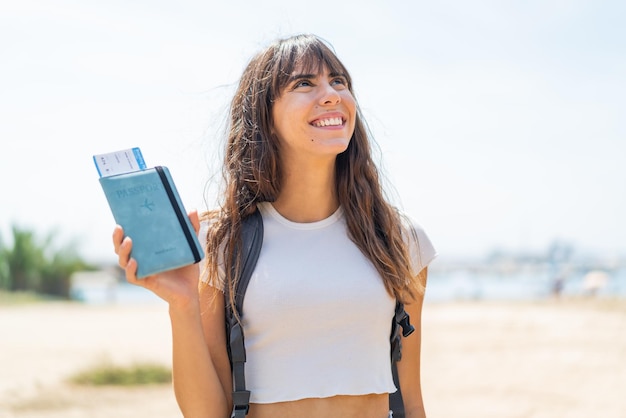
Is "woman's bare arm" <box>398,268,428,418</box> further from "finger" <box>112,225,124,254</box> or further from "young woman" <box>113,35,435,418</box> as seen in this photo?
"finger" <box>112,225,124,254</box>

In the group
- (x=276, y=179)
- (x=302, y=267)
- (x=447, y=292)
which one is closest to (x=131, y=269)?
(x=302, y=267)

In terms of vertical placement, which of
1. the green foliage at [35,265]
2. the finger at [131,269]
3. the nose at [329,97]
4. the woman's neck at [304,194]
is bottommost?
the green foliage at [35,265]

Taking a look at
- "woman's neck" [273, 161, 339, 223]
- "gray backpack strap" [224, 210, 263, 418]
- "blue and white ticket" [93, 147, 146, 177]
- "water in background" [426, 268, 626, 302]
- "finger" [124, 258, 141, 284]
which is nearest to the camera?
"finger" [124, 258, 141, 284]

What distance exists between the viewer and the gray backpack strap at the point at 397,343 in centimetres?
250

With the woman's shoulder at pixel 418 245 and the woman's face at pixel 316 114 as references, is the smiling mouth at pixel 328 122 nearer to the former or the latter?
the woman's face at pixel 316 114

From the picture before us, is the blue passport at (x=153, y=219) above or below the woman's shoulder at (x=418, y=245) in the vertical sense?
above

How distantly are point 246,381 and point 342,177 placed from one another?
31.8 inches

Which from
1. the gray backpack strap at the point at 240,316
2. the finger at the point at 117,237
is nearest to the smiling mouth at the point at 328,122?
the gray backpack strap at the point at 240,316

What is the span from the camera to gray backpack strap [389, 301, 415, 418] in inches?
98.4

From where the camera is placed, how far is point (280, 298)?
7.72 feet

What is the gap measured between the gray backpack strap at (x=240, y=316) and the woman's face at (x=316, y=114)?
0.32 m

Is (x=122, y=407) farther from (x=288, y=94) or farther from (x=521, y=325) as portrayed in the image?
(x=521, y=325)

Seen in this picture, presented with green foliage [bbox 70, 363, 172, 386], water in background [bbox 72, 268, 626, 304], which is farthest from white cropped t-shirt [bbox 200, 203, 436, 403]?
water in background [bbox 72, 268, 626, 304]

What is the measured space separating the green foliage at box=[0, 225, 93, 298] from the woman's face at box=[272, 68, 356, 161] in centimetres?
2070
